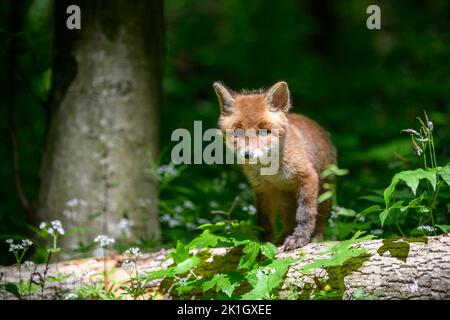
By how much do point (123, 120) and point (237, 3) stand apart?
10720 mm

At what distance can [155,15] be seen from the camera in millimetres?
6270

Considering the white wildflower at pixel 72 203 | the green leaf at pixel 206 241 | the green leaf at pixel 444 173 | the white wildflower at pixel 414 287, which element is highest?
the green leaf at pixel 444 173

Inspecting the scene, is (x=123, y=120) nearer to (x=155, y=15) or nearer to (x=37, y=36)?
(x=155, y=15)

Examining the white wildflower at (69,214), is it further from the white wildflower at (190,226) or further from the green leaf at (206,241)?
the green leaf at (206,241)

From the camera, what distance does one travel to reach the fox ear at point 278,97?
16.6ft

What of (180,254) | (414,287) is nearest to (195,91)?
(180,254)

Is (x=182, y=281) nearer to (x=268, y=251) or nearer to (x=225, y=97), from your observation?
(x=268, y=251)

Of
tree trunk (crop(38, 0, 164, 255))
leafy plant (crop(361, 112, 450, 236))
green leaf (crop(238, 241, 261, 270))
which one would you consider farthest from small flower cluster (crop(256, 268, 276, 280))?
tree trunk (crop(38, 0, 164, 255))

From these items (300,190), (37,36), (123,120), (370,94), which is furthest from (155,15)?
(370,94)

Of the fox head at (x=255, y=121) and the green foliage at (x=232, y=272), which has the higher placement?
the fox head at (x=255, y=121)

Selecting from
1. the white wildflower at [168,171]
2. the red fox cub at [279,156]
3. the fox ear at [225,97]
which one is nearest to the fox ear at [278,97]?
the red fox cub at [279,156]

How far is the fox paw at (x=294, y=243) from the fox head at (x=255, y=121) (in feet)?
2.61
